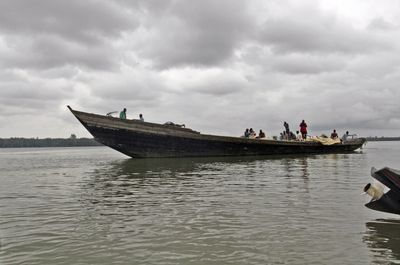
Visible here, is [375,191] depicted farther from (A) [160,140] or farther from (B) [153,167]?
(A) [160,140]

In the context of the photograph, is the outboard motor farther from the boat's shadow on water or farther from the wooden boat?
the wooden boat

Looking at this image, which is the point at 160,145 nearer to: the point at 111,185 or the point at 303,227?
the point at 111,185

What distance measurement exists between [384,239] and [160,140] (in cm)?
2069

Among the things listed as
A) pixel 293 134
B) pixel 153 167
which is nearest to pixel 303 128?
pixel 293 134

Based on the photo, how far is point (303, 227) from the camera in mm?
5746

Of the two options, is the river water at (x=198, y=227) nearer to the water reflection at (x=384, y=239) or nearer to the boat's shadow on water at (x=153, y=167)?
the water reflection at (x=384, y=239)

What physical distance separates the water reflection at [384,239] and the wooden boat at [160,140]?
19.5 metres

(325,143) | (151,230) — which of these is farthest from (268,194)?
(325,143)

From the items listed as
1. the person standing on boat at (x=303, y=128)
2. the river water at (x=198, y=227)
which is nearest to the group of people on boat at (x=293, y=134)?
the person standing on boat at (x=303, y=128)

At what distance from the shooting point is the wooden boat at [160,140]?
24219mm

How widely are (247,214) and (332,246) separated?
86.2 inches

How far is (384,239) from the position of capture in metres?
5.08

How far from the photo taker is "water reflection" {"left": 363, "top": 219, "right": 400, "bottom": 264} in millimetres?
4370

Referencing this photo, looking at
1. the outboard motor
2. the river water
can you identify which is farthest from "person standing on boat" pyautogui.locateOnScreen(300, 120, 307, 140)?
the outboard motor
